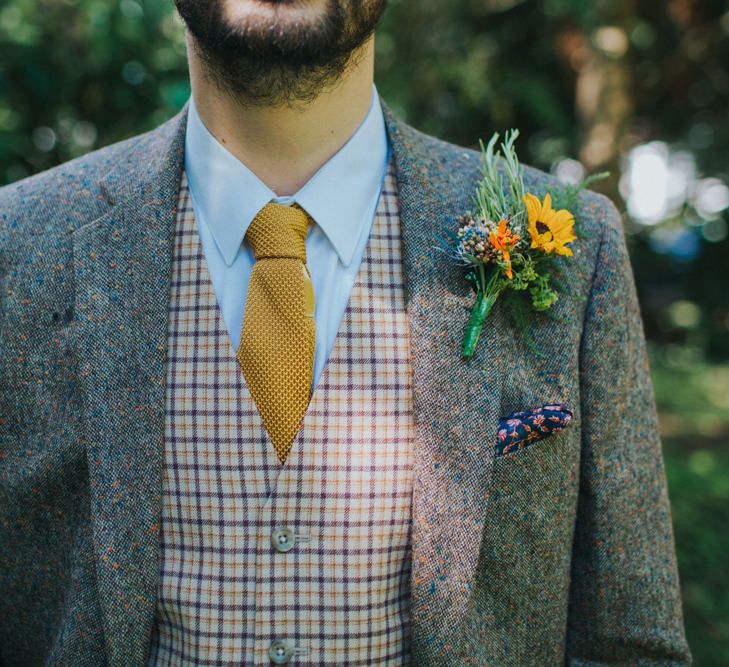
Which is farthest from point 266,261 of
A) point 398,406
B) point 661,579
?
point 661,579

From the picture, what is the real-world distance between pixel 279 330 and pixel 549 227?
536 millimetres

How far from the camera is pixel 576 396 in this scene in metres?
1.44

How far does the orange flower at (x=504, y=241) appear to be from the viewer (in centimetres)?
139

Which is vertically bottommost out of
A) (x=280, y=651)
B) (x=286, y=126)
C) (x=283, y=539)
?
(x=280, y=651)

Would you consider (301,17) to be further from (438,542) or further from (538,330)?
(438,542)

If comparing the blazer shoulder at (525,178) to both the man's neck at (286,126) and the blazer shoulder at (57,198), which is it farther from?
the blazer shoulder at (57,198)

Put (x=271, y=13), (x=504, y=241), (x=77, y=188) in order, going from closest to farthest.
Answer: (x=271, y=13) → (x=504, y=241) → (x=77, y=188)

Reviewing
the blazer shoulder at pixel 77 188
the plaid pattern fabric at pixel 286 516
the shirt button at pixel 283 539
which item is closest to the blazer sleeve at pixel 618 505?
the plaid pattern fabric at pixel 286 516

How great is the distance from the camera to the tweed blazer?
51.8 inches

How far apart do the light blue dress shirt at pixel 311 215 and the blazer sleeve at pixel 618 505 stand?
1.57ft

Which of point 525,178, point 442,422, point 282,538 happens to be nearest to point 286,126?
point 525,178

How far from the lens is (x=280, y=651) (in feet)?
4.28

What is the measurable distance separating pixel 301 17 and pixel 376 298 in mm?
503

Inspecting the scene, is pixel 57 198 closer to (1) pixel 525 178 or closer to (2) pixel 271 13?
(2) pixel 271 13
